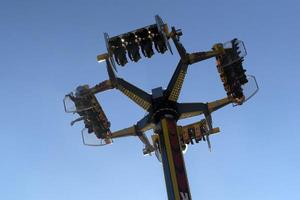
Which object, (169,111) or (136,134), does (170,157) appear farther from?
(136,134)

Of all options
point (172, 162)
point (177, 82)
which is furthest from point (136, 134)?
point (172, 162)

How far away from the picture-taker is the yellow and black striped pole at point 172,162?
28.2m

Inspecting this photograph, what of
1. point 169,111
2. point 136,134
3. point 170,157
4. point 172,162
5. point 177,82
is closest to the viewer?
point 172,162

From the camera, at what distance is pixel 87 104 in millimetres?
35156

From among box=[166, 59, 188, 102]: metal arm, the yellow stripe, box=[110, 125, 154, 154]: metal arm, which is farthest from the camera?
box=[110, 125, 154, 154]: metal arm

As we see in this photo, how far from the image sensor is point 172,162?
29.4m

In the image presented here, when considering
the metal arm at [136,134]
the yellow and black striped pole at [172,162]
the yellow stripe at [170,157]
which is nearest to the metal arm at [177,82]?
the yellow and black striped pole at [172,162]

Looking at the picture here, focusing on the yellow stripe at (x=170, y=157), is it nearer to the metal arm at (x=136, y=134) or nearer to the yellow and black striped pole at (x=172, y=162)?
the yellow and black striped pole at (x=172, y=162)

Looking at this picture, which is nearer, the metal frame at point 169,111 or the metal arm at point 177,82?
the metal frame at point 169,111

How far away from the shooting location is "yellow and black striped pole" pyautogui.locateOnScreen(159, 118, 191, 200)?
28.2 metres

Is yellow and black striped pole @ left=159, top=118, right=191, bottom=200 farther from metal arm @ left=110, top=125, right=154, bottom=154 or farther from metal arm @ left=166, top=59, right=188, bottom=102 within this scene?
metal arm @ left=110, top=125, right=154, bottom=154

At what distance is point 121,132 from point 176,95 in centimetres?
499

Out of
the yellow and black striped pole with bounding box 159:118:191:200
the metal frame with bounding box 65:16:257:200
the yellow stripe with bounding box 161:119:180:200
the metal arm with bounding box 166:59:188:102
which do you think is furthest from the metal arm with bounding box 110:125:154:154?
the yellow stripe with bounding box 161:119:180:200

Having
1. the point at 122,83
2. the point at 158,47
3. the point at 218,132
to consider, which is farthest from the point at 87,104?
the point at 218,132
